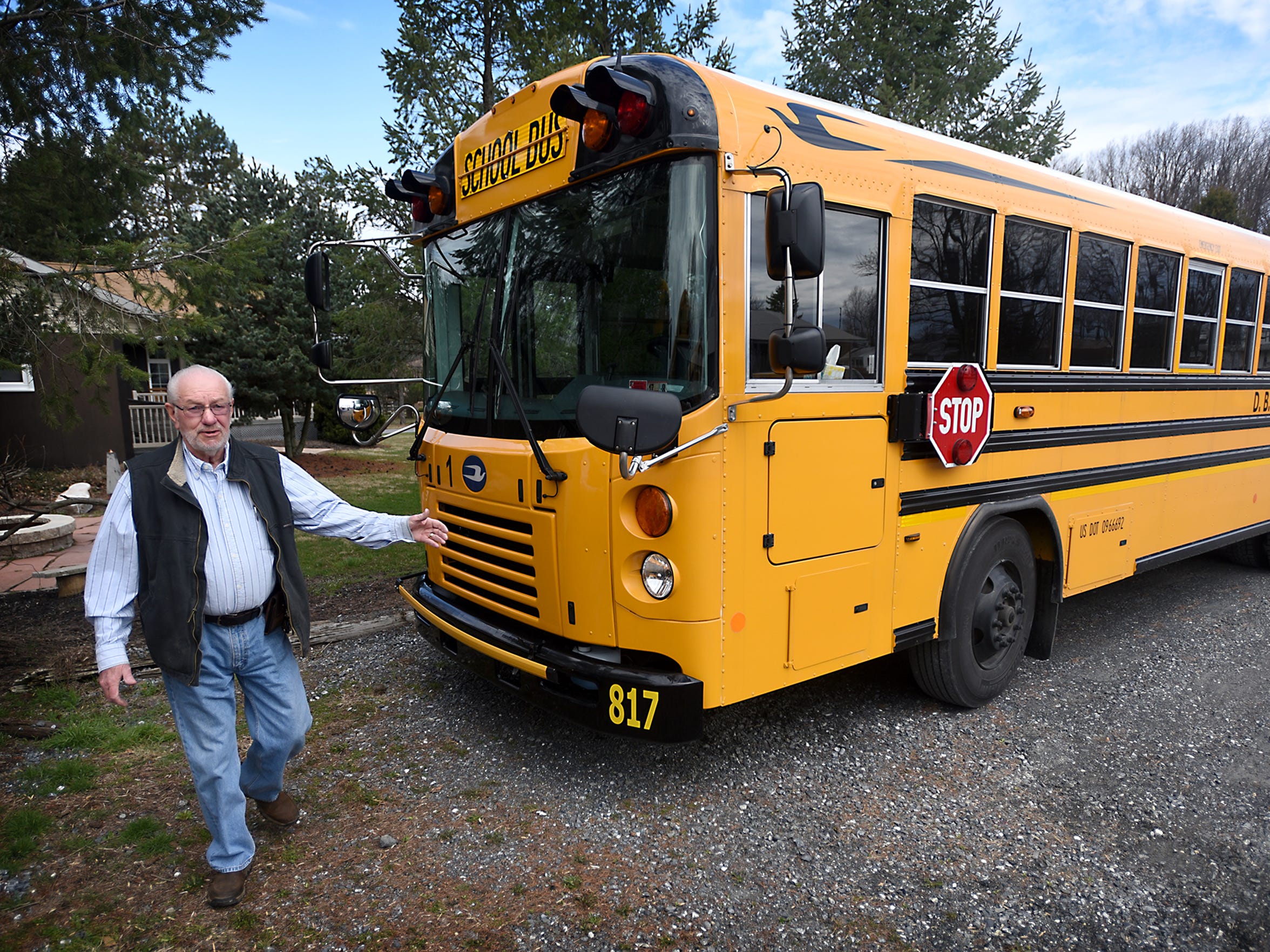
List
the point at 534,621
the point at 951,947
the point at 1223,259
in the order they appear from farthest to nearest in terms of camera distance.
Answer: the point at 1223,259 < the point at 534,621 < the point at 951,947

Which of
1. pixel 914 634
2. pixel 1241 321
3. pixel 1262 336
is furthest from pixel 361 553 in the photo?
pixel 1262 336

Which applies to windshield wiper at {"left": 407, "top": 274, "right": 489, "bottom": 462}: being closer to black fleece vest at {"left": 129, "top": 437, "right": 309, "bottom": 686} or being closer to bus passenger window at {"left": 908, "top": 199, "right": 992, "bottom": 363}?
black fleece vest at {"left": 129, "top": 437, "right": 309, "bottom": 686}

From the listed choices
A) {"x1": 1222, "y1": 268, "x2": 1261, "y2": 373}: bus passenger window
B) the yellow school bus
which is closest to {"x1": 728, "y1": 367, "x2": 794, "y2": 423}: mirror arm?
the yellow school bus

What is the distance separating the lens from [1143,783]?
3428 millimetres

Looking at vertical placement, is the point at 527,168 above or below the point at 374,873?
above

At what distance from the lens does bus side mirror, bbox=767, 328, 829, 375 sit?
2.61m

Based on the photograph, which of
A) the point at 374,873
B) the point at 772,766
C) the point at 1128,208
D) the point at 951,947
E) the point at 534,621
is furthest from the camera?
the point at 1128,208

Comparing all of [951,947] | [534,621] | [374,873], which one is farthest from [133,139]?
[951,947]

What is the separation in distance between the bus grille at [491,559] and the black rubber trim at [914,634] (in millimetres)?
1672

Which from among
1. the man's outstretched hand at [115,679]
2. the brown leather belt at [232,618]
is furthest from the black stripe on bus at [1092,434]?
the man's outstretched hand at [115,679]

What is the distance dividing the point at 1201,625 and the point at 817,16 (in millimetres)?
15377

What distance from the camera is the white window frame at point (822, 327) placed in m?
2.87

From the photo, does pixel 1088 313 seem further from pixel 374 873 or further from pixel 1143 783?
pixel 374 873

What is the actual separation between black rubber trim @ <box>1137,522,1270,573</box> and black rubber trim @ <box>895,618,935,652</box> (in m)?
2.18
